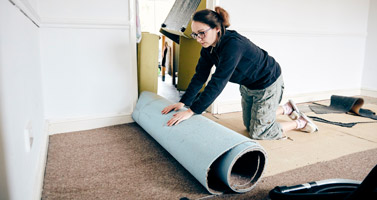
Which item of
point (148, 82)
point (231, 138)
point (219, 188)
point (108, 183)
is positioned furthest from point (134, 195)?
point (148, 82)

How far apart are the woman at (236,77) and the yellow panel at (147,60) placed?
69cm

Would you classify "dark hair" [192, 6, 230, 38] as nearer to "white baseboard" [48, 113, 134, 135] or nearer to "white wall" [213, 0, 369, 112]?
"white wall" [213, 0, 369, 112]

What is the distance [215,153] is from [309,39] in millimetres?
2512

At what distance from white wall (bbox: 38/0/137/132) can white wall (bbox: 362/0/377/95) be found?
331cm

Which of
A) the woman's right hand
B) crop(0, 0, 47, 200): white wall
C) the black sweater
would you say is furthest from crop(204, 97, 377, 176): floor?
crop(0, 0, 47, 200): white wall

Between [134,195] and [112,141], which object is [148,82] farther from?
[134,195]

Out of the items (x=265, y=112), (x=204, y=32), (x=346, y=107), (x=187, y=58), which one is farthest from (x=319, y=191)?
(x=187, y=58)

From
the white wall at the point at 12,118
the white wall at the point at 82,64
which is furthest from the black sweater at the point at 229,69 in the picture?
the white wall at the point at 12,118

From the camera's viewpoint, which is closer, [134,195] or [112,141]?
[134,195]

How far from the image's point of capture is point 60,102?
195cm

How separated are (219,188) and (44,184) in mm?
821

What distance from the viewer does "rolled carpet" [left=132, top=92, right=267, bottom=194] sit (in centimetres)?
114

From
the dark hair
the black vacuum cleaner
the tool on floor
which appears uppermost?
the dark hair

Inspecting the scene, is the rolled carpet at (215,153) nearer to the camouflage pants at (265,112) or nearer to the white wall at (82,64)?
the camouflage pants at (265,112)
